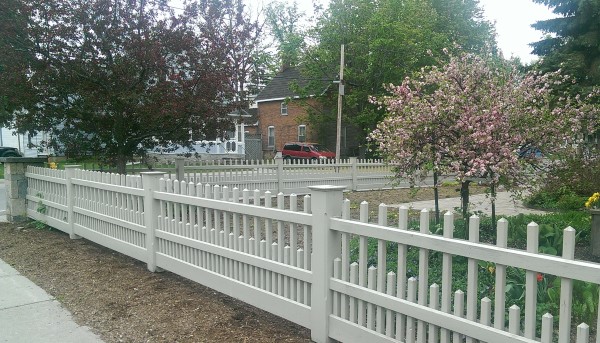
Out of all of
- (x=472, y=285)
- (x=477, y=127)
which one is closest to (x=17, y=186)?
(x=477, y=127)

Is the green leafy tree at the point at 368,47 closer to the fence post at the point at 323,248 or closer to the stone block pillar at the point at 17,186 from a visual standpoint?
the stone block pillar at the point at 17,186

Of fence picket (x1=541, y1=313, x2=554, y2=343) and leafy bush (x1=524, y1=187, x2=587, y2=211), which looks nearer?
fence picket (x1=541, y1=313, x2=554, y2=343)

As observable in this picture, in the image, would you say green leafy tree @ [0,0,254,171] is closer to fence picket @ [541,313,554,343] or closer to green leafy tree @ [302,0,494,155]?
fence picket @ [541,313,554,343]

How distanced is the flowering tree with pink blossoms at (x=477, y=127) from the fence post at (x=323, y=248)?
2.95 m

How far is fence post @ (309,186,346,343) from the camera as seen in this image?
355 cm

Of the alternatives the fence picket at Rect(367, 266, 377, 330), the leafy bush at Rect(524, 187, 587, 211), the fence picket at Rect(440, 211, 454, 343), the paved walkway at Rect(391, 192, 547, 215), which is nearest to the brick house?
the paved walkway at Rect(391, 192, 547, 215)

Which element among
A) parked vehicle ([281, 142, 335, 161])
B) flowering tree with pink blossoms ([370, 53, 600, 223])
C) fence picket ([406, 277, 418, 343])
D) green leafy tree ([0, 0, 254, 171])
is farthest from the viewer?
parked vehicle ([281, 142, 335, 161])

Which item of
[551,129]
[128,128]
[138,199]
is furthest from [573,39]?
[138,199]

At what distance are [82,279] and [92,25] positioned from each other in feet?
17.8

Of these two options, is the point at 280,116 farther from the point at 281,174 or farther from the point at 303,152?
the point at 281,174

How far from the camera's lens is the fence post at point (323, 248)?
11.6 feet

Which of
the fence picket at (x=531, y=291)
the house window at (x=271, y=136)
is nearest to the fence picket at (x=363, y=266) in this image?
the fence picket at (x=531, y=291)

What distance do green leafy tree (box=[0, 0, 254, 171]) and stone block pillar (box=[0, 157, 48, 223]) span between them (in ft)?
2.85

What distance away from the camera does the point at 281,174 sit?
13773 millimetres
